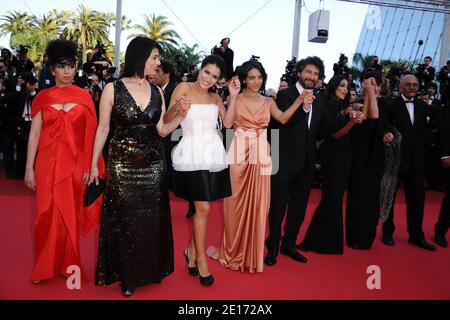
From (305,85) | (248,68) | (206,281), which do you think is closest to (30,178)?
(206,281)

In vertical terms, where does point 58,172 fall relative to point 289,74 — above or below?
below

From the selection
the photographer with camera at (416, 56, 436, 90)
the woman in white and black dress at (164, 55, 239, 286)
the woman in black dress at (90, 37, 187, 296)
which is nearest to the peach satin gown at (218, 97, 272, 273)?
the woman in white and black dress at (164, 55, 239, 286)

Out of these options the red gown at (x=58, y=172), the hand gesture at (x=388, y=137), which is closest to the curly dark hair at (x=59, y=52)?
the red gown at (x=58, y=172)

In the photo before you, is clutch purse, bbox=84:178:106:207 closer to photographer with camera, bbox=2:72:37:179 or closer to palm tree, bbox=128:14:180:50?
photographer with camera, bbox=2:72:37:179

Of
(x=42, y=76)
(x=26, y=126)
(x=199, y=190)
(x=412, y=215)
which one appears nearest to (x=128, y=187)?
(x=199, y=190)

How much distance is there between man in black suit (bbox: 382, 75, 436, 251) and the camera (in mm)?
4199

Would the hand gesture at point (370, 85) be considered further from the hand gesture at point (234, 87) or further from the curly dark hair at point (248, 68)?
the hand gesture at point (234, 87)

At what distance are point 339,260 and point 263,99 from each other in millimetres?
1689

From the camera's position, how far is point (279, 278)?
3221mm

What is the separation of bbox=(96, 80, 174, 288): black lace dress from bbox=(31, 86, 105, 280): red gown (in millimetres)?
Result: 343

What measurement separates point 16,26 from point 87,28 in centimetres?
→ 745

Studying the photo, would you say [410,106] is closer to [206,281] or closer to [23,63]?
[206,281]

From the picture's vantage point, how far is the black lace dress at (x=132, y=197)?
267 centimetres

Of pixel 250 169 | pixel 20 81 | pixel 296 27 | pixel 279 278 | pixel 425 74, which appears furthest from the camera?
pixel 296 27
